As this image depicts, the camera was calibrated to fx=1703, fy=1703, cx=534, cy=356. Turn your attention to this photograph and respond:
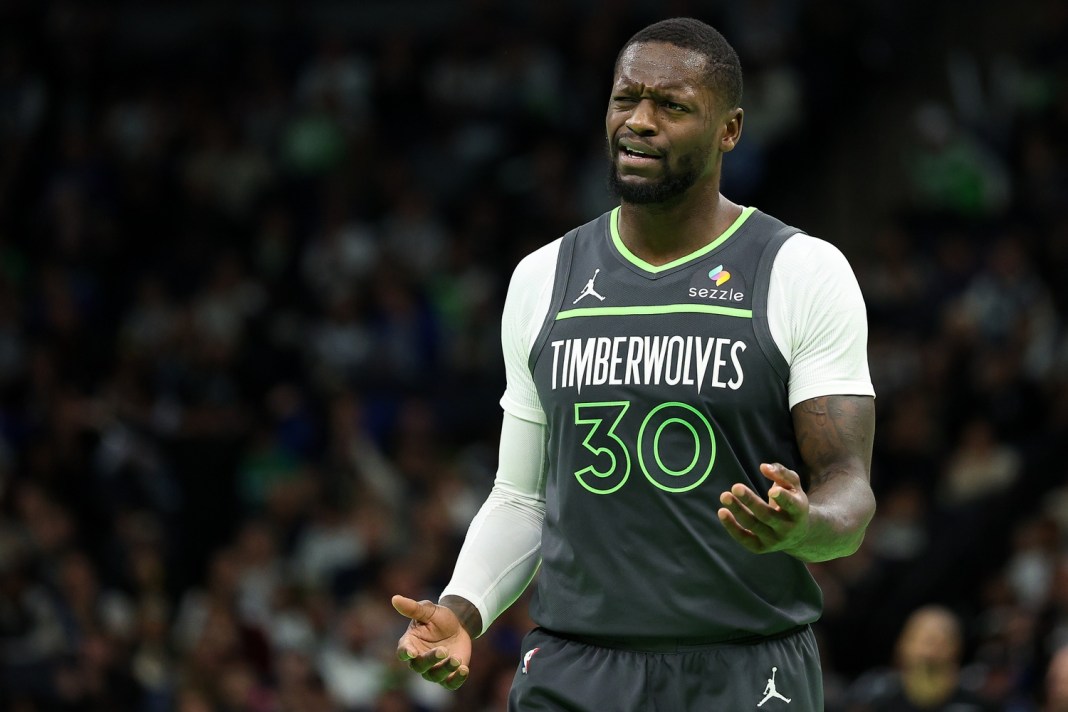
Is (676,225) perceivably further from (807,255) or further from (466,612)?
(466,612)

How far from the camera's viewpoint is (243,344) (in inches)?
579

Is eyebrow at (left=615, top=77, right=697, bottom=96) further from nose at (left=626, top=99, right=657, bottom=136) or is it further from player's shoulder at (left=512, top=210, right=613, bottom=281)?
player's shoulder at (left=512, top=210, right=613, bottom=281)

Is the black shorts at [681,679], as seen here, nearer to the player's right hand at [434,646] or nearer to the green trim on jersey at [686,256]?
the player's right hand at [434,646]

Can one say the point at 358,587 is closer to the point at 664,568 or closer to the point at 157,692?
the point at 157,692

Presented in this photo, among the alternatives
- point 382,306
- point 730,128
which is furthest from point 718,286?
point 382,306

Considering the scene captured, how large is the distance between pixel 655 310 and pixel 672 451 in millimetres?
351

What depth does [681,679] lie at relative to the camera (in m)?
3.93

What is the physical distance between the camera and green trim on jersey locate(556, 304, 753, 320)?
157 inches

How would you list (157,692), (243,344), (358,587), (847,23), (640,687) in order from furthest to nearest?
(847,23) → (243,344) → (358,587) → (157,692) → (640,687)

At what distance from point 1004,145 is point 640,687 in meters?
11.7

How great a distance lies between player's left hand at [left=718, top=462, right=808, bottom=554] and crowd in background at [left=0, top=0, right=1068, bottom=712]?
5.73m

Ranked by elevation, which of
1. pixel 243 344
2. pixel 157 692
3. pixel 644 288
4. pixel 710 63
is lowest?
pixel 157 692

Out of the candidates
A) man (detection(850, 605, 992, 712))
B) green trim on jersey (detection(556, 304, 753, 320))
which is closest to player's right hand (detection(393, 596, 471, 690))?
green trim on jersey (detection(556, 304, 753, 320))

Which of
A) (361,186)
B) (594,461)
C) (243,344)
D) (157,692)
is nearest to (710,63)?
(594,461)
